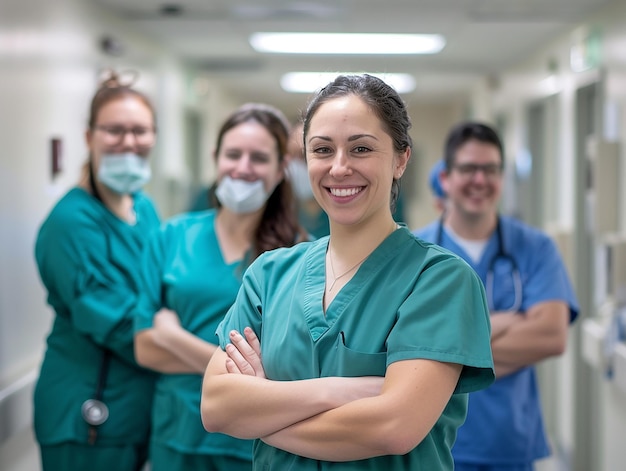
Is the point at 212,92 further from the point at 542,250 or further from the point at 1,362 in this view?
the point at 542,250

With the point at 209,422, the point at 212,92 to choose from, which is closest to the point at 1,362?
the point at 209,422

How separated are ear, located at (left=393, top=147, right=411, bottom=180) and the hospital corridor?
0.10 feet

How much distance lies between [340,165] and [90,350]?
1172 mm

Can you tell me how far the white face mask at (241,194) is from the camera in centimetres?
200

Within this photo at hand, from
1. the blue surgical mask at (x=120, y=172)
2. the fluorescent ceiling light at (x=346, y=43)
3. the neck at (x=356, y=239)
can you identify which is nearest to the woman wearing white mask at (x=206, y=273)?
the blue surgical mask at (x=120, y=172)

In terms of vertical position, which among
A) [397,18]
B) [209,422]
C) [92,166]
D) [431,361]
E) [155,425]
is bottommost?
[155,425]

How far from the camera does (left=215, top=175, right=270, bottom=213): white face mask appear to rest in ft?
6.55

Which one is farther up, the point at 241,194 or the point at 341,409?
the point at 241,194

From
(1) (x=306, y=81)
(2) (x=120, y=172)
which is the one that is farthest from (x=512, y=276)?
(1) (x=306, y=81)

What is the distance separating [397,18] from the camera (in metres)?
3.73

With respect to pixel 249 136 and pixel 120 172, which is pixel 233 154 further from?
pixel 120 172

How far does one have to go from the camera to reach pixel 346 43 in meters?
4.61

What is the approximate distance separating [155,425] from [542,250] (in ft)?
3.70

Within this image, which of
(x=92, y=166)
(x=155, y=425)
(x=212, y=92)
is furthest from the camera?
(x=212, y=92)
